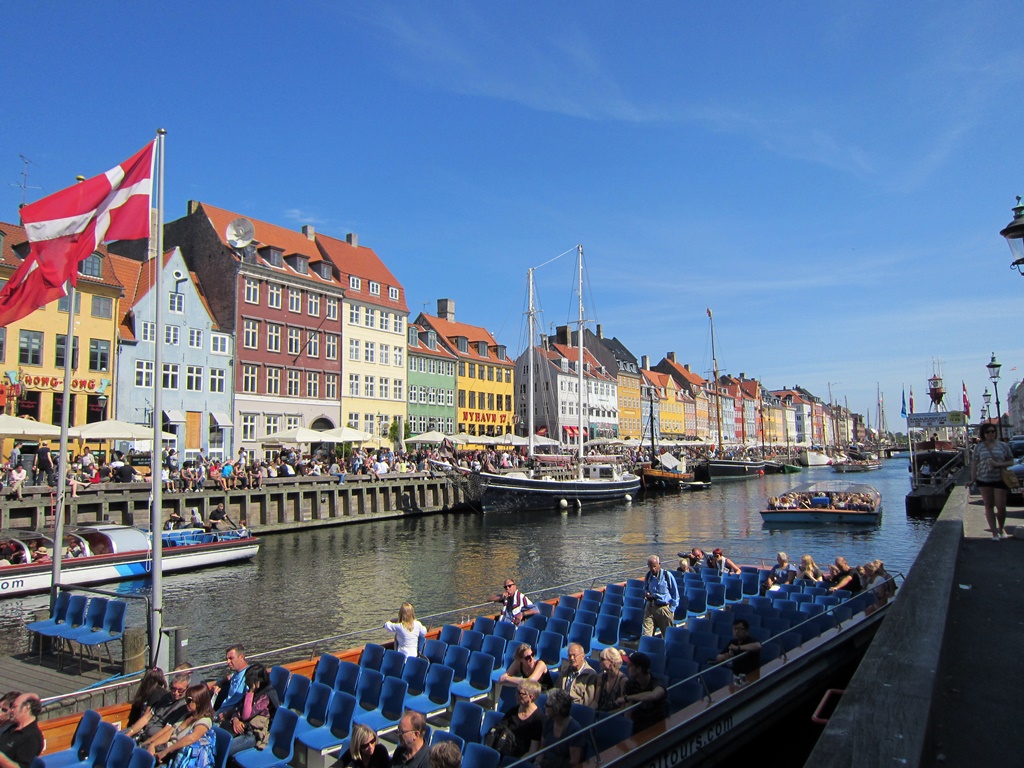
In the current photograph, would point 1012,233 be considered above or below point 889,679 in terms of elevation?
above

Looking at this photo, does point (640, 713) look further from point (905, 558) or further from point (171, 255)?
point (171, 255)

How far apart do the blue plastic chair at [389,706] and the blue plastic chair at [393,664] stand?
559 mm

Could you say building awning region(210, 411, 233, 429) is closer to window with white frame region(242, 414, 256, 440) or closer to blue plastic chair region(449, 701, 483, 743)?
window with white frame region(242, 414, 256, 440)

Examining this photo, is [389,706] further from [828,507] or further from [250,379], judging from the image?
[250,379]

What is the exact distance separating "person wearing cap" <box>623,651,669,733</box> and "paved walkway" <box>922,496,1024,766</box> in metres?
2.57

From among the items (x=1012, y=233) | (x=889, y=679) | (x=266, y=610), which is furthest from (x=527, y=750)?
(x=266, y=610)

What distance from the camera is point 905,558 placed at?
83.9 ft

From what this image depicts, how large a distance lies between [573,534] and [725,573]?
20978 millimetres

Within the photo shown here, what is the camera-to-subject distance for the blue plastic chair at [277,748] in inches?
272

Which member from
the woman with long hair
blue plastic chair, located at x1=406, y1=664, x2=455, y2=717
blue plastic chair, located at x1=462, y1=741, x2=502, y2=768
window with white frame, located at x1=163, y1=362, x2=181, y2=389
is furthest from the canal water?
window with white frame, located at x1=163, y1=362, x2=181, y2=389

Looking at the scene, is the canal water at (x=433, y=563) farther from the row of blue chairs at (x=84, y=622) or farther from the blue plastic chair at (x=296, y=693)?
the row of blue chairs at (x=84, y=622)

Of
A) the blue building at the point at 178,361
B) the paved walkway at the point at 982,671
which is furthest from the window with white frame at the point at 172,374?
the paved walkway at the point at 982,671

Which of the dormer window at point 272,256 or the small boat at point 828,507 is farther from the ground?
the dormer window at point 272,256

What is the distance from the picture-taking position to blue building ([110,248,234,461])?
1503 inches
